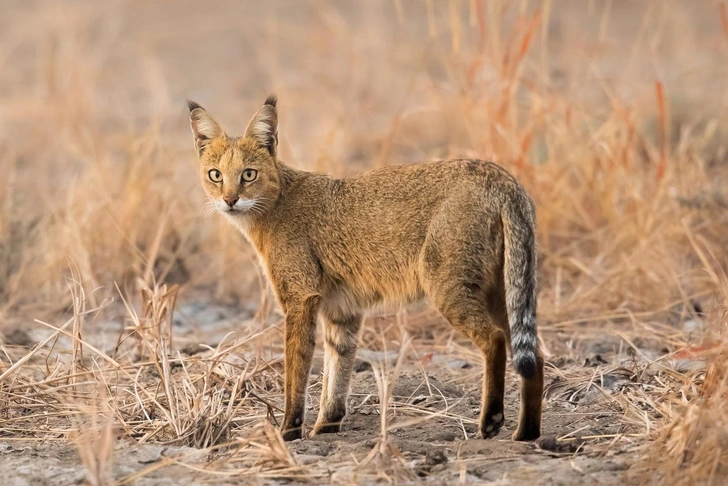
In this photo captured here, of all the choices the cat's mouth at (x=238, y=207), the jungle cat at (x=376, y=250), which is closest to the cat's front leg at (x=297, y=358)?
the jungle cat at (x=376, y=250)

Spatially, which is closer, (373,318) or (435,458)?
(435,458)

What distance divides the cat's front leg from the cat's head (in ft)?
1.85

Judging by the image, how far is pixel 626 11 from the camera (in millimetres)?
18484

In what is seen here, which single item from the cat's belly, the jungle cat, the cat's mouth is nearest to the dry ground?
the jungle cat

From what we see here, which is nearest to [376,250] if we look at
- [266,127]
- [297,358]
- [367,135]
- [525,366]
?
[297,358]

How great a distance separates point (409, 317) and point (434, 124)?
4.92 m

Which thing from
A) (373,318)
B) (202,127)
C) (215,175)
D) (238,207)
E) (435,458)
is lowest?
(435,458)

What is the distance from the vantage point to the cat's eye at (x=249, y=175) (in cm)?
525

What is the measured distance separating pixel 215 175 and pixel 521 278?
5.32 feet

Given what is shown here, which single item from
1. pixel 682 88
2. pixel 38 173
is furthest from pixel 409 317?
pixel 682 88

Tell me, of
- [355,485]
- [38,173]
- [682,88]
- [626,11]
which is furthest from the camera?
[626,11]

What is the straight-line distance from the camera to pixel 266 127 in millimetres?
5367

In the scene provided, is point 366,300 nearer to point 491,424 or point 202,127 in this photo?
point 491,424

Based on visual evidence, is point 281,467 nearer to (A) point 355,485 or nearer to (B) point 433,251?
(A) point 355,485
